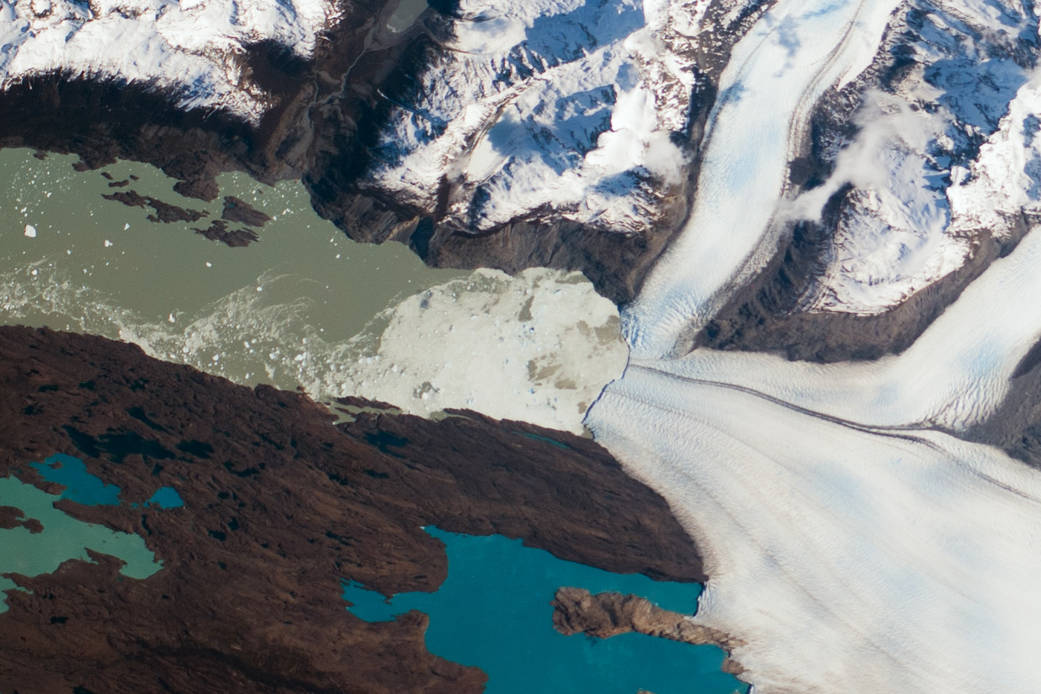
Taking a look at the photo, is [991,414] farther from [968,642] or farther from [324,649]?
[324,649]

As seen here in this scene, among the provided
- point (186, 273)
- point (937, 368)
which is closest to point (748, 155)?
point (937, 368)

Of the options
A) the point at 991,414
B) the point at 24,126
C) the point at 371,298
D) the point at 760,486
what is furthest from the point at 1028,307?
the point at 24,126

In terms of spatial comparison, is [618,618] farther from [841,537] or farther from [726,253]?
[726,253]

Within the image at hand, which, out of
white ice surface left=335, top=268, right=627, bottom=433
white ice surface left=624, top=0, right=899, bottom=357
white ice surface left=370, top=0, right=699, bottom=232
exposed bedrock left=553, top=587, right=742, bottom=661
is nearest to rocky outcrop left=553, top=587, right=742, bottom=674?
exposed bedrock left=553, top=587, right=742, bottom=661

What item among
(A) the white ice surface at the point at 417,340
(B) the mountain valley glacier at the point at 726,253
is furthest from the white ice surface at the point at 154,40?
(A) the white ice surface at the point at 417,340

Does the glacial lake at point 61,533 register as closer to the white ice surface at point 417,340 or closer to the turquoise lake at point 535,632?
the white ice surface at point 417,340

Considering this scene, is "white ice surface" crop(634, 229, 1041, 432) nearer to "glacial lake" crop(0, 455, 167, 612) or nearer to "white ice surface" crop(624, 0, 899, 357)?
"white ice surface" crop(624, 0, 899, 357)
